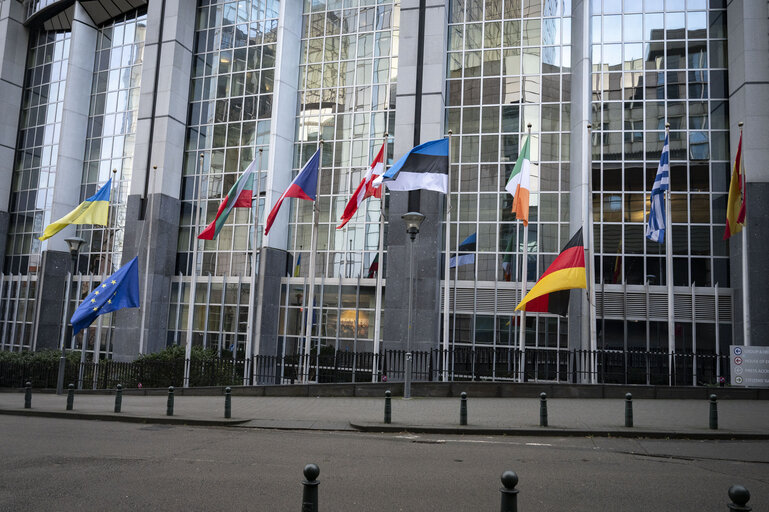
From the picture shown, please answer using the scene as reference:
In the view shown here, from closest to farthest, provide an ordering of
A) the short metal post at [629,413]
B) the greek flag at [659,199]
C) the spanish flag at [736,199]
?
the short metal post at [629,413] < the spanish flag at [736,199] < the greek flag at [659,199]

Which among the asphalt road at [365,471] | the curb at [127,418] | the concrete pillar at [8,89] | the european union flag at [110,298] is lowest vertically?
the curb at [127,418]

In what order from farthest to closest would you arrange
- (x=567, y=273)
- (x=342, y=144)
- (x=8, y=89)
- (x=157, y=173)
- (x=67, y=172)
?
(x=8, y=89)
(x=67, y=172)
(x=157, y=173)
(x=342, y=144)
(x=567, y=273)

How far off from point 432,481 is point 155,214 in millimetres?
30658

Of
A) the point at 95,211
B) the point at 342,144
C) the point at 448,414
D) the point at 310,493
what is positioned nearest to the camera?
the point at 310,493

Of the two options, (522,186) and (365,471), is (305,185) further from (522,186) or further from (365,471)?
(365,471)

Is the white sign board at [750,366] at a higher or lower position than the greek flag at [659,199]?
lower

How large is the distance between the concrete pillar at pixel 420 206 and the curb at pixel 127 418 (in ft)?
44.3

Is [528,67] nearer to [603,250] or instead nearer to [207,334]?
[603,250]

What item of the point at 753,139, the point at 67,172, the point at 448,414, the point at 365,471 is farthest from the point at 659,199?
the point at 67,172

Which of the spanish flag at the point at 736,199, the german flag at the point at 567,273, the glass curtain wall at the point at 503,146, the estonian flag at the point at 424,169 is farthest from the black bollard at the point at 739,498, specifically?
the glass curtain wall at the point at 503,146

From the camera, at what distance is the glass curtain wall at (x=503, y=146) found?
2853 centimetres

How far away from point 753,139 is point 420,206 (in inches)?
594

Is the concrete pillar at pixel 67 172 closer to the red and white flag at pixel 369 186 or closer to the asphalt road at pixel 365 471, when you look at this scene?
the red and white flag at pixel 369 186

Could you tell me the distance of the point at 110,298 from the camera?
2122 centimetres
